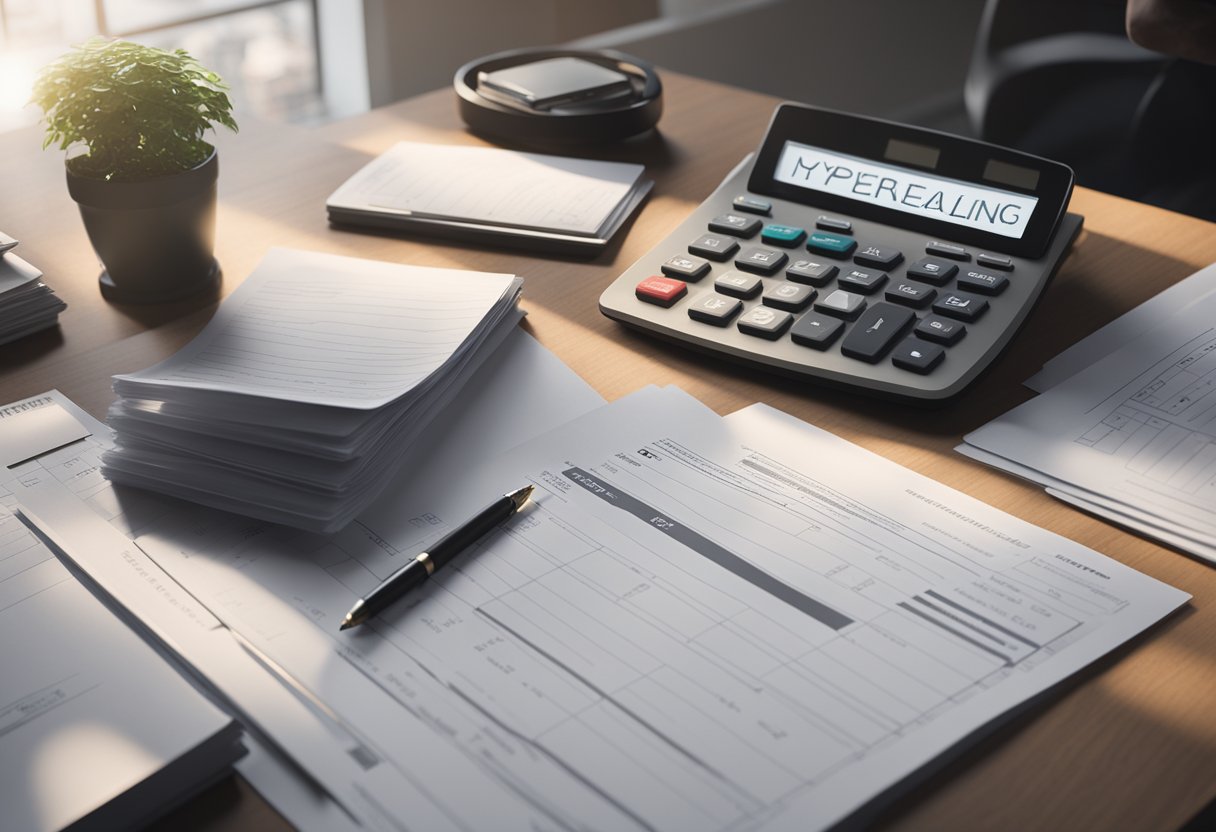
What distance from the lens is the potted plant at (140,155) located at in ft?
2.64

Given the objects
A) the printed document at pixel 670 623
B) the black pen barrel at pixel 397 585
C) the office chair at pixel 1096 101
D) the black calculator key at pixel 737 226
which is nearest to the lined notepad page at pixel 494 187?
the black calculator key at pixel 737 226

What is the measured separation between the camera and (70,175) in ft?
2.76

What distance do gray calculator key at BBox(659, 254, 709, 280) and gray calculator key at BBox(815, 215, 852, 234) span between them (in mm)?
103

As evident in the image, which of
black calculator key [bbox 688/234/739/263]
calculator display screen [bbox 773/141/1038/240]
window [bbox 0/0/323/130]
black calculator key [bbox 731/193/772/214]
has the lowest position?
window [bbox 0/0/323/130]

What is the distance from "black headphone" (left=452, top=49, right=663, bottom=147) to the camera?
1.14 metres

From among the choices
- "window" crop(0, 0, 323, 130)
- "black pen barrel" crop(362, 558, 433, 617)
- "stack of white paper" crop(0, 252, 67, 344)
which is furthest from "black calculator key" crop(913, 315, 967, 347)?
"window" crop(0, 0, 323, 130)

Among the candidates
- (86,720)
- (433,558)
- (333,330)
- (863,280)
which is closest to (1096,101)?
(863,280)

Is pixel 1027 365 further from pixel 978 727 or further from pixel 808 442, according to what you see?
pixel 978 727

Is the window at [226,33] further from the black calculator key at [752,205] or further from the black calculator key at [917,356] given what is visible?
the black calculator key at [917,356]

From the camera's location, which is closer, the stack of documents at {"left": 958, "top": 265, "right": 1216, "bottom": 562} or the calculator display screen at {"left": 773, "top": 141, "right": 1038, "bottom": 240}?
the stack of documents at {"left": 958, "top": 265, "right": 1216, "bottom": 562}

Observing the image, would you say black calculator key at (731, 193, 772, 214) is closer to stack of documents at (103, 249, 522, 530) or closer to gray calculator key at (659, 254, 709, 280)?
gray calculator key at (659, 254, 709, 280)

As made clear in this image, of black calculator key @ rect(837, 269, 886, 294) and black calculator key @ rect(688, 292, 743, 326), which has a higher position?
black calculator key @ rect(837, 269, 886, 294)

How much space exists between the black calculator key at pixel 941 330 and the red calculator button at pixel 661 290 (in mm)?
179

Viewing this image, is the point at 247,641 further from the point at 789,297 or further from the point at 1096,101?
the point at 1096,101
